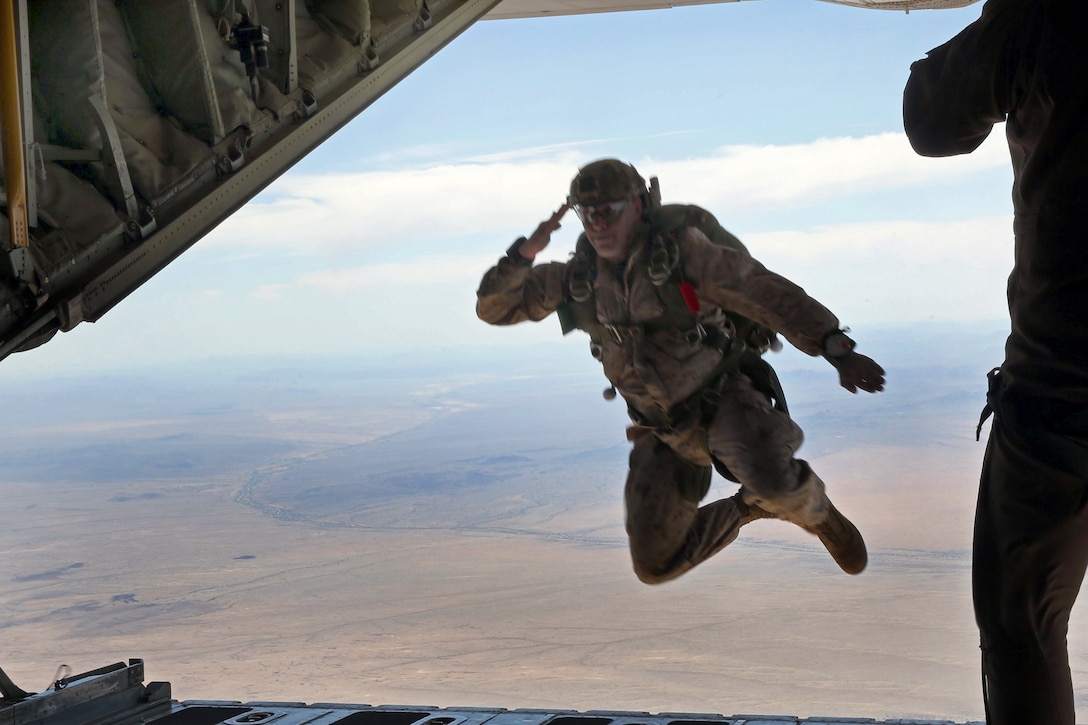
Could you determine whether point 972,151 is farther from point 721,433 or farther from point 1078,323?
point 721,433

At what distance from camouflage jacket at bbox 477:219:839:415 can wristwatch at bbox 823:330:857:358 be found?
0.31ft

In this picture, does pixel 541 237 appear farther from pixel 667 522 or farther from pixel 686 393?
pixel 667 522

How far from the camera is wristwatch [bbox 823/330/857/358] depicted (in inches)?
99.2

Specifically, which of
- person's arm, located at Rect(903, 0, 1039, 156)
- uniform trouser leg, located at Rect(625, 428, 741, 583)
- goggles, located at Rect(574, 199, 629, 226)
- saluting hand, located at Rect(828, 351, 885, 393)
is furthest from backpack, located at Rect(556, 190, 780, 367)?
person's arm, located at Rect(903, 0, 1039, 156)

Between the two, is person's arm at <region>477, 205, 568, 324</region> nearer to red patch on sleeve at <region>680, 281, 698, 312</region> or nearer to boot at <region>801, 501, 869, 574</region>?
red patch on sleeve at <region>680, 281, 698, 312</region>

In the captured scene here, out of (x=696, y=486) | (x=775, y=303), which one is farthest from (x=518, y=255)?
(x=696, y=486)

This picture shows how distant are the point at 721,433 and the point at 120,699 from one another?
142 inches

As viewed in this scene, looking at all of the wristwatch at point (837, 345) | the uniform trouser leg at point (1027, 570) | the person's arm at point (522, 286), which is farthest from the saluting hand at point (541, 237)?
the uniform trouser leg at point (1027, 570)

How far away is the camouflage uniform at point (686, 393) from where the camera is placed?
289 cm

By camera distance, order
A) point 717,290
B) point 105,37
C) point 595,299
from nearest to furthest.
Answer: point 717,290 → point 595,299 → point 105,37

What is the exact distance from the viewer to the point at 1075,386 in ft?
5.85

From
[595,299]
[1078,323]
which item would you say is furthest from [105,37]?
[1078,323]

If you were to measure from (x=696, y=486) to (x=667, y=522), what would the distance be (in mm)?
145

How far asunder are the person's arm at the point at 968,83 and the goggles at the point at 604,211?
3.42ft
